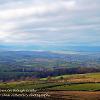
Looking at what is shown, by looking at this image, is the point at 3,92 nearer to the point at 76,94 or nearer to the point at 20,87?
the point at 20,87

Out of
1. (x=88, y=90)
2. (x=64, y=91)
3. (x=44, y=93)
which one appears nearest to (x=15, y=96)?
(x=44, y=93)

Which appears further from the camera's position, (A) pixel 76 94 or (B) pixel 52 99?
(A) pixel 76 94

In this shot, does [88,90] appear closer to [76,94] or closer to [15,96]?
[76,94]

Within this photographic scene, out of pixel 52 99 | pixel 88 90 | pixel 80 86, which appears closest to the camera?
pixel 52 99

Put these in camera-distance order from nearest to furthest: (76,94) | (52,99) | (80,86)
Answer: (52,99) → (76,94) → (80,86)

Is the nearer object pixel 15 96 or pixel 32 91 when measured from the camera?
pixel 15 96

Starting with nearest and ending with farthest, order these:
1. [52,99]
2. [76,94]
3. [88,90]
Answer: [52,99]
[76,94]
[88,90]

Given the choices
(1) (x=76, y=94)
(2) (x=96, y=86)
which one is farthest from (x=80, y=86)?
(1) (x=76, y=94)

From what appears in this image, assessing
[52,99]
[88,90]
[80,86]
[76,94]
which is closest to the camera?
[52,99]

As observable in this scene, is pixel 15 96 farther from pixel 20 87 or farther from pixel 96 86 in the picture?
pixel 96 86
